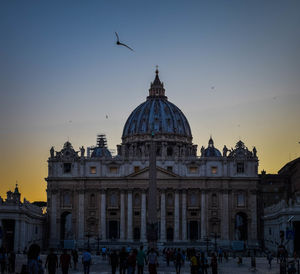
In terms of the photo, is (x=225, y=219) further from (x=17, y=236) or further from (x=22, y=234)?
(x=17, y=236)

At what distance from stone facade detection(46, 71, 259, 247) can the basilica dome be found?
82.5ft

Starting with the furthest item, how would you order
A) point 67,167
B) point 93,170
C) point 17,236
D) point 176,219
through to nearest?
point 67,167 → point 93,170 → point 176,219 → point 17,236

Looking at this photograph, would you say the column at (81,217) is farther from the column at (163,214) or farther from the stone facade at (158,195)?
the column at (163,214)

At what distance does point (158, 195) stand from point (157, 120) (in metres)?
30.9

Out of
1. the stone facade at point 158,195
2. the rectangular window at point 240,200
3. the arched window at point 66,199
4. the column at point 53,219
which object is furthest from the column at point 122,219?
the rectangular window at point 240,200

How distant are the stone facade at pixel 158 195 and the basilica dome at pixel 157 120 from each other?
25.1 meters

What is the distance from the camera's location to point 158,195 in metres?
95.8

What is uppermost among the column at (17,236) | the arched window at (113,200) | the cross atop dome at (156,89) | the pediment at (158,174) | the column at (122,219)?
Result: the cross atop dome at (156,89)

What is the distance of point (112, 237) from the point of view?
9675 cm

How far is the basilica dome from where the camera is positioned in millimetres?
122688

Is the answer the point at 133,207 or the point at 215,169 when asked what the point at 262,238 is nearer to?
the point at 215,169

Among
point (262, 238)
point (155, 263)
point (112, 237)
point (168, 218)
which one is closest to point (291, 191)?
point (262, 238)

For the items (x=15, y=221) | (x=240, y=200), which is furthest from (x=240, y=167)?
(x=15, y=221)

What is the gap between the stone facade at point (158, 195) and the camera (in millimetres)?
95188
